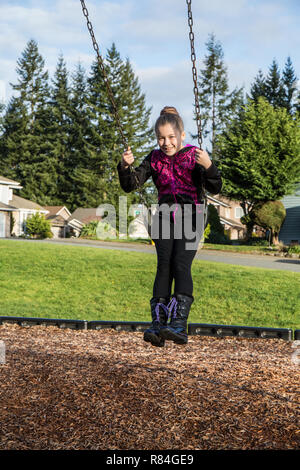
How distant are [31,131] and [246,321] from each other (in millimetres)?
49412

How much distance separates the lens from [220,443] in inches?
131

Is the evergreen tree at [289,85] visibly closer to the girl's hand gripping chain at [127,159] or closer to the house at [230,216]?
the house at [230,216]

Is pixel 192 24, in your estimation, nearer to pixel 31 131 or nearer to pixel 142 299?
pixel 142 299

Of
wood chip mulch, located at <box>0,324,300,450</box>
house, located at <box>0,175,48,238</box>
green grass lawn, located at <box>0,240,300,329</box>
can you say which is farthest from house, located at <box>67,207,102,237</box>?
wood chip mulch, located at <box>0,324,300,450</box>

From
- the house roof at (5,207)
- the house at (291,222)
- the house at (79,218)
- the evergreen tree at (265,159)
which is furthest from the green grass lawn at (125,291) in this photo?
the house at (79,218)

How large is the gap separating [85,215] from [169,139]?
45.9 meters

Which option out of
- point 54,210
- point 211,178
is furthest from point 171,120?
point 54,210

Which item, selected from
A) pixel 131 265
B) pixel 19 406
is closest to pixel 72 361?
pixel 19 406

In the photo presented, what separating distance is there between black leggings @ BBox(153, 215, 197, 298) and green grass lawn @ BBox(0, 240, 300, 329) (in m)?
5.93

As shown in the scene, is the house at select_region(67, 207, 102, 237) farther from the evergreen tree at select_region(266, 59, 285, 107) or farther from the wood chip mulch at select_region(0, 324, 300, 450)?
the wood chip mulch at select_region(0, 324, 300, 450)

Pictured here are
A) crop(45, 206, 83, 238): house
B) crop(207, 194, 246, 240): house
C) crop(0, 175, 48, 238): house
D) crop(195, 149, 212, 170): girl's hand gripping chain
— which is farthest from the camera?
crop(45, 206, 83, 238): house

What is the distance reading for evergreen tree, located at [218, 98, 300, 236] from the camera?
28797 millimetres

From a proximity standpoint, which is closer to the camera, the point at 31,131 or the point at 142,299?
the point at 142,299
